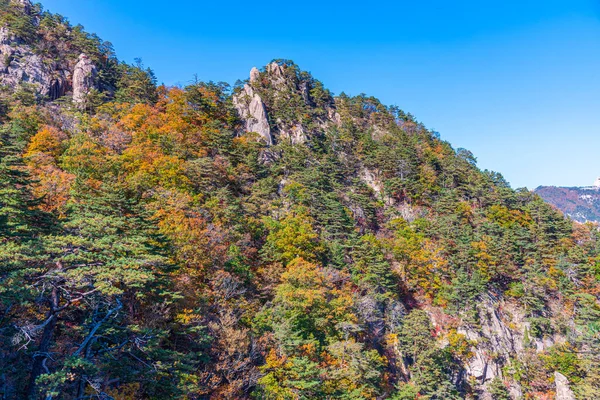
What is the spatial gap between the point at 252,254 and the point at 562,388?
36.6 metres

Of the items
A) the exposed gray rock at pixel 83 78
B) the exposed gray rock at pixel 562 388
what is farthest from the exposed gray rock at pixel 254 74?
the exposed gray rock at pixel 562 388

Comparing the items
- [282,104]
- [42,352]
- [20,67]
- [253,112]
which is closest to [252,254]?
[42,352]

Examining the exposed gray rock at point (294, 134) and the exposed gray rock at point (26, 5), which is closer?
the exposed gray rock at point (26, 5)

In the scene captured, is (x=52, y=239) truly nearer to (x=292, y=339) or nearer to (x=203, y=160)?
(x=292, y=339)

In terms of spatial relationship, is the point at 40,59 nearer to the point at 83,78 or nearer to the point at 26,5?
the point at 83,78

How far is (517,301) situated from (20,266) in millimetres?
50831

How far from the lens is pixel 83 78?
51.0m

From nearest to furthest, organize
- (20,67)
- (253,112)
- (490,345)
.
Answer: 1. (490,345)
2. (20,67)
3. (253,112)

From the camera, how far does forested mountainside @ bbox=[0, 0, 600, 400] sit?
13359 millimetres

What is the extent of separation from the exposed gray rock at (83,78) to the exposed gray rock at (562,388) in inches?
2985

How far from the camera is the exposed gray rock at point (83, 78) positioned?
49.8 m

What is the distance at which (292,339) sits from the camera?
19719mm

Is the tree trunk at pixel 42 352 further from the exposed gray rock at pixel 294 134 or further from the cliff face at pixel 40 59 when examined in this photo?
the exposed gray rock at pixel 294 134

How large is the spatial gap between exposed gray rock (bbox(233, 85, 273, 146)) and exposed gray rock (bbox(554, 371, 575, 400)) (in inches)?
2008
